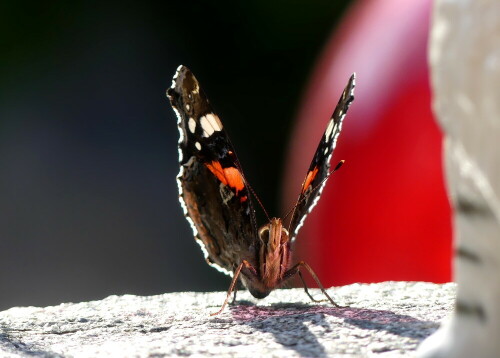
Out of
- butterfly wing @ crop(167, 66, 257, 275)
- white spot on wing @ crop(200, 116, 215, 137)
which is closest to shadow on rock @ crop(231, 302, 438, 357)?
butterfly wing @ crop(167, 66, 257, 275)

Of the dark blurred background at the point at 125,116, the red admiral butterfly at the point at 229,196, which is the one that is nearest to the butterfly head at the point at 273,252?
the red admiral butterfly at the point at 229,196

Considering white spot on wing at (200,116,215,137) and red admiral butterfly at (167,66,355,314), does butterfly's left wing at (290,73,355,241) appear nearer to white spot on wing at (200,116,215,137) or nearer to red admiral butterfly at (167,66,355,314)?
red admiral butterfly at (167,66,355,314)

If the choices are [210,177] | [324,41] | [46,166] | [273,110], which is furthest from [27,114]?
[210,177]

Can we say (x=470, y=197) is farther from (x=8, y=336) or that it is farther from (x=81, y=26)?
(x=81, y=26)

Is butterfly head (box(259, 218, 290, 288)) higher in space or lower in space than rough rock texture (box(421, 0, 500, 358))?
higher

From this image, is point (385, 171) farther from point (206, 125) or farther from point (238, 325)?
point (238, 325)
